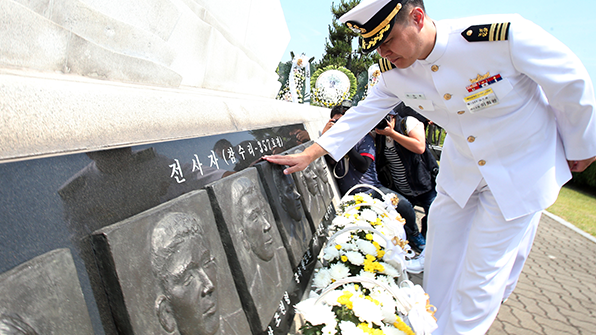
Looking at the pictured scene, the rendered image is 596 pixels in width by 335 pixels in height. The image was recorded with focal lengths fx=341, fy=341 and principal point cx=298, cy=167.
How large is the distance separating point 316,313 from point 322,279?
50 cm

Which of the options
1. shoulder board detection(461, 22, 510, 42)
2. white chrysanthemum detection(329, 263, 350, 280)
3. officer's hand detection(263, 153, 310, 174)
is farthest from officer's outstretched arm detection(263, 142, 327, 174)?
shoulder board detection(461, 22, 510, 42)

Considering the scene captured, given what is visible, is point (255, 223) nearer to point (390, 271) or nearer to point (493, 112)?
point (390, 271)

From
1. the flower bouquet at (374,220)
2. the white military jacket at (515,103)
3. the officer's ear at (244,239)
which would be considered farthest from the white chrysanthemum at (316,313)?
the white military jacket at (515,103)

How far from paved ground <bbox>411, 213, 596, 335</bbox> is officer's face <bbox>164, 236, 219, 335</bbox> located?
7.59ft

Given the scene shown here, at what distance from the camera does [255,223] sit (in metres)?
1.51

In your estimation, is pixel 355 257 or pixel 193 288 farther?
pixel 355 257

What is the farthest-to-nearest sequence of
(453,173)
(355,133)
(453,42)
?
(355,133)
(453,173)
(453,42)

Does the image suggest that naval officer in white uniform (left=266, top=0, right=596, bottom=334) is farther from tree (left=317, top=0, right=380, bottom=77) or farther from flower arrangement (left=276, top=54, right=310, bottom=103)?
tree (left=317, top=0, right=380, bottom=77)

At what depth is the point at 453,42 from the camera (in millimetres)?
1831

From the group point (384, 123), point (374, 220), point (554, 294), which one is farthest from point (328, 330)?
point (554, 294)

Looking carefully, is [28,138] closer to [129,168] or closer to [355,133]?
[129,168]

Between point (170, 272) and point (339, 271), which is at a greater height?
point (170, 272)

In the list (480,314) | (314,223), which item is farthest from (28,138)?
(480,314)

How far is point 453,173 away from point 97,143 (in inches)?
78.3
